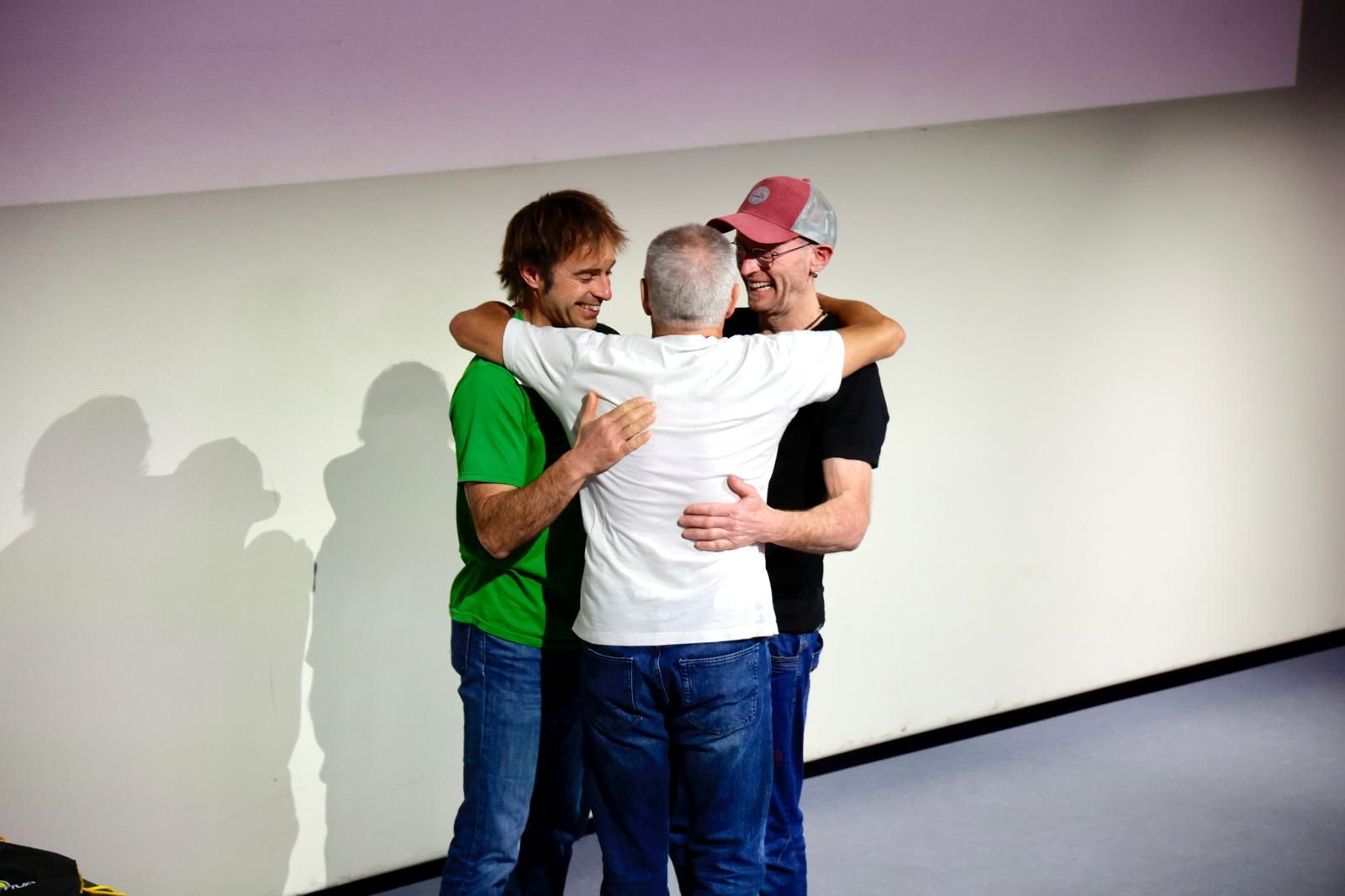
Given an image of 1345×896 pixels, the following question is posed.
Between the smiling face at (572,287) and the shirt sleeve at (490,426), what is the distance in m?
0.17

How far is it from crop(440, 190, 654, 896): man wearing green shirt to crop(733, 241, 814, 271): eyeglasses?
24 centimetres

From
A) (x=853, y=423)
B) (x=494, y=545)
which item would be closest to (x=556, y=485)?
(x=494, y=545)

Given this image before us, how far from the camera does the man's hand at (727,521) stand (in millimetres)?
2014

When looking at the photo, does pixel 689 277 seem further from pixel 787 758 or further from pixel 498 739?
pixel 787 758

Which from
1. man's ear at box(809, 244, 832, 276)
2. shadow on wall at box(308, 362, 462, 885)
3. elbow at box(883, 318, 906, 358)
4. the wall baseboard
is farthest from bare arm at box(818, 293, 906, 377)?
the wall baseboard

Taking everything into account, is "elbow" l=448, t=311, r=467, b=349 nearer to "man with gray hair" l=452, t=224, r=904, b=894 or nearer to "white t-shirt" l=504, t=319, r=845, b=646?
"man with gray hair" l=452, t=224, r=904, b=894

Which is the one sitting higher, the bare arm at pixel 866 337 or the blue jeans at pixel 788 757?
the bare arm at pixel 866 337

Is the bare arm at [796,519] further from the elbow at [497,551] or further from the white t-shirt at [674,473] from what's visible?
the elbow at [497,551]

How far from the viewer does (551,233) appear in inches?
88.8

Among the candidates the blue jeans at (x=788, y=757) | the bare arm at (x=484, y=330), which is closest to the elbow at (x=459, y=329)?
the bare arm at (x=484, y=330)

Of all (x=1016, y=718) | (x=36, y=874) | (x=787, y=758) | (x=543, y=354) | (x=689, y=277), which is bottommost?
(x=1016, y=718)

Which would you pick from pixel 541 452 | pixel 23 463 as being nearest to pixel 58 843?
pixel 23 463

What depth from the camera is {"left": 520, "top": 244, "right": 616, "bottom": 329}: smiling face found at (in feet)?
7.43

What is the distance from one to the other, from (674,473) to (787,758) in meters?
0.76
